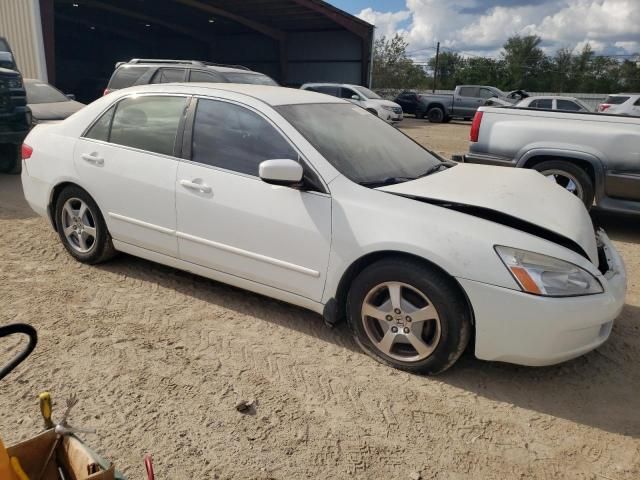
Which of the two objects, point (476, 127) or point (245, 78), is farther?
point (245, 78)

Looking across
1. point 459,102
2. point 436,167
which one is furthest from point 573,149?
point 459,102

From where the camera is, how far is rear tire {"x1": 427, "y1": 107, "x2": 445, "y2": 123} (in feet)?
83.6

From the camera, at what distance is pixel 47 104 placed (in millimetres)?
10305

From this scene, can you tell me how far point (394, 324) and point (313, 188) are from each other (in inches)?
38.1

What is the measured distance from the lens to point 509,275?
9.12 feet

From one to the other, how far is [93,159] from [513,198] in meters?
3.19

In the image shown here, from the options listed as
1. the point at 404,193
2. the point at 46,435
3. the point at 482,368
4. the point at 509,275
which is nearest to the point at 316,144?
the point at 404,193

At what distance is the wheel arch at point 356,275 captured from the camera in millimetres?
2949

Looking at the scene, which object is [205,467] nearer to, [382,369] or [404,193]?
[382,369]

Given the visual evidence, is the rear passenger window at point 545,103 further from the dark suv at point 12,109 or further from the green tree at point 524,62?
the green tree at point 524,62

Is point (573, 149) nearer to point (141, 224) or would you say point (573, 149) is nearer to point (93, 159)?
point (141, 224)

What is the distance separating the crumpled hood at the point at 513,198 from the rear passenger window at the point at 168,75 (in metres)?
8.12

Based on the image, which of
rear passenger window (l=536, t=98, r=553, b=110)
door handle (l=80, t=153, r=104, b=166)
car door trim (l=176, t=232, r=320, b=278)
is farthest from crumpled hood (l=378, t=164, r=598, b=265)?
rear passenger window (l=536, t=98, r=553, b=110)

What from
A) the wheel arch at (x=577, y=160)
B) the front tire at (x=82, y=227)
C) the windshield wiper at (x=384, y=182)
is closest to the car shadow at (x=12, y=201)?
the front tire at (x=82, y=227)
